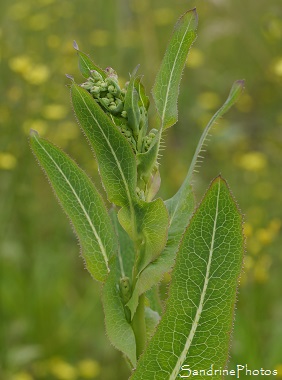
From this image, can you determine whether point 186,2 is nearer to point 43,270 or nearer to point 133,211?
point 43,270

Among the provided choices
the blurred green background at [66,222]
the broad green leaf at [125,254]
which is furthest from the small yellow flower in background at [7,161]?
the broad green leaf at [125,254]

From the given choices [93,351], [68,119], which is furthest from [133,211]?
[68,119]

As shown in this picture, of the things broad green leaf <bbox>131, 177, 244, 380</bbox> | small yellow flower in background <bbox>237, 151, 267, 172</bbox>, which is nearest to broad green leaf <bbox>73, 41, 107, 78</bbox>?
broad green leaf <bbox>131, 177, 244, 380</bbox>

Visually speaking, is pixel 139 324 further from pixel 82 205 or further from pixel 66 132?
pixel 66 132

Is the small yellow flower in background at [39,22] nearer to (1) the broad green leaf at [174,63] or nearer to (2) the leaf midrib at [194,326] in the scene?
(1) the broad green leaf at [174,63]

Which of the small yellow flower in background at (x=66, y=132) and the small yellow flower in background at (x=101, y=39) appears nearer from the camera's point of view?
the small yellow flower in background at (x=66, y=132)
